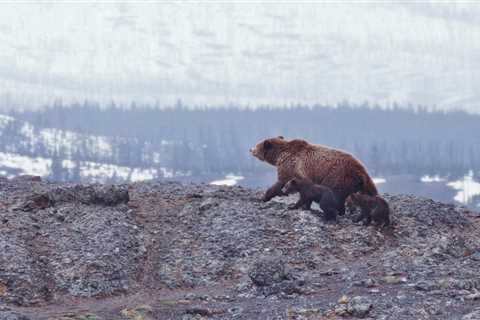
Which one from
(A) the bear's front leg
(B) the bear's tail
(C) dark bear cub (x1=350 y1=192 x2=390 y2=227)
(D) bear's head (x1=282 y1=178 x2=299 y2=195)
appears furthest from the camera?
(A) the bear's front leg

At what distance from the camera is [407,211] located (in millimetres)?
25312

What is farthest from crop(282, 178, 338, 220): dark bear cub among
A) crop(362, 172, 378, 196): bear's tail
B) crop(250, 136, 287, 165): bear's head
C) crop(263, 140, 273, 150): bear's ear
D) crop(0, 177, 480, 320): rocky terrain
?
crop(263, 140, 273, 150): bear's ear

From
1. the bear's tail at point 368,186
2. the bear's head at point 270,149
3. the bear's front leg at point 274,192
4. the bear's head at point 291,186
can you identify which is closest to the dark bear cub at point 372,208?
the bear's tail at point 368,186

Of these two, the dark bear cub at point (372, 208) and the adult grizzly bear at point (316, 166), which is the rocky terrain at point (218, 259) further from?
the adult grizzly bear at point (316, 166)

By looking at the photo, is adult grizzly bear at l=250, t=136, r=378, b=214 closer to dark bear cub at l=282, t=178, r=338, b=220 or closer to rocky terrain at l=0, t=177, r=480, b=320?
dark bear cub at l=282, t=178, r=338, b=220

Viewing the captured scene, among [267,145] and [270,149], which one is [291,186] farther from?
[267,145]

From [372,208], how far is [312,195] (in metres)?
1.70

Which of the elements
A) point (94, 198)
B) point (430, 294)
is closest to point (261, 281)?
point (430, 294)

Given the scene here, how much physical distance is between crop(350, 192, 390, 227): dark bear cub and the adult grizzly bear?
29cm

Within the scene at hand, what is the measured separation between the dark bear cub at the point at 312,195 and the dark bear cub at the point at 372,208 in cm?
66

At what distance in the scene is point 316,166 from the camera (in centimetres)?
2455

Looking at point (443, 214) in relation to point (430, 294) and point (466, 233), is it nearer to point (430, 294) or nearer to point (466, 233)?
point (466, 233)

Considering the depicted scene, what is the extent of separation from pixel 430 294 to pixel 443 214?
7.88 meters

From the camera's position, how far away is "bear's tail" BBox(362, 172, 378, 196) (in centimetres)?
2345
